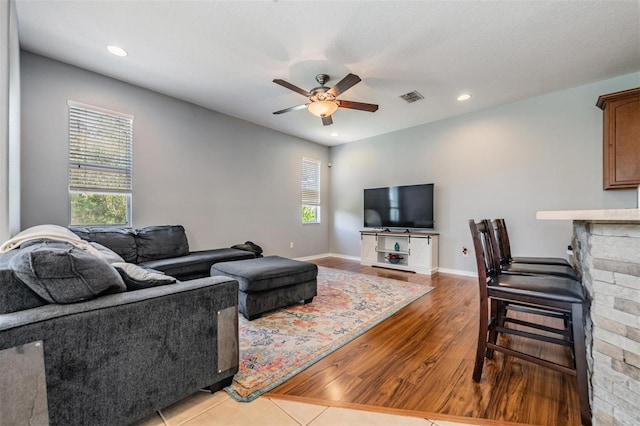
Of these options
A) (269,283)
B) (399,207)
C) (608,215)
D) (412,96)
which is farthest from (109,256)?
(399,207)

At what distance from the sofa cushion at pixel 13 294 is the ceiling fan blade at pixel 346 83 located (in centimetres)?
268

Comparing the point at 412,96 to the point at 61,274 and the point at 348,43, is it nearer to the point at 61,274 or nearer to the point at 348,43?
the point at 348,43

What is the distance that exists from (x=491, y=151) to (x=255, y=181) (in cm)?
409

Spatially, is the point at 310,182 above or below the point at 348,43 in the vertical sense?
below

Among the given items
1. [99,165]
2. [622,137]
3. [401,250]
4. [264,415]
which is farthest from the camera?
[401,250]

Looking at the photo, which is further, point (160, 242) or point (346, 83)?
point (160, 242)

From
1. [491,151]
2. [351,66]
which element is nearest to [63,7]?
[351,66]

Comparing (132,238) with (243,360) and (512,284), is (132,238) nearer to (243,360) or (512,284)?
(243,360)

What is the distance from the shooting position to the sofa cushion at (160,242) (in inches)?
127

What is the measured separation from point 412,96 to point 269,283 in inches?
126

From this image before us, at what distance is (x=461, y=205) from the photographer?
4.54m

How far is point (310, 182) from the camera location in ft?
20.3

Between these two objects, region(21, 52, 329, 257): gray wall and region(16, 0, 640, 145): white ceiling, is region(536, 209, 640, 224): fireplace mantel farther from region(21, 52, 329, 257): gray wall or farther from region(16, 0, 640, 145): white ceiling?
region(21, 52, 329, 257): gray wall

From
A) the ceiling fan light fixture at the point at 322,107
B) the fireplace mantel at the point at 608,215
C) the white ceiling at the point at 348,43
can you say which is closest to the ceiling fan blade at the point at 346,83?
the ceiling fan light fixture at the point at 322,107
